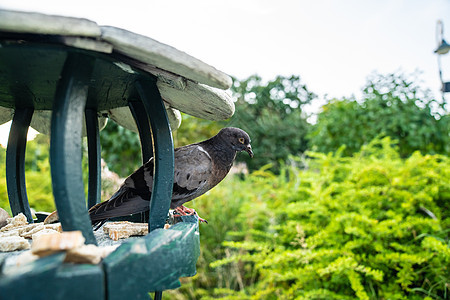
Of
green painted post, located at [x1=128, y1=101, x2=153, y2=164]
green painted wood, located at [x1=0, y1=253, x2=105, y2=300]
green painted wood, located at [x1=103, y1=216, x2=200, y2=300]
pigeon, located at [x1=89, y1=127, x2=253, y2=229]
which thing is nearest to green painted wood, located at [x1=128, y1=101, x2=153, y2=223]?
green painted post, located at [x1=128, y1=101, x2=153, y2=164]

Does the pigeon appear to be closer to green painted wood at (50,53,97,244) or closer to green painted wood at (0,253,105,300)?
green painted wood at (50,53,97,244)

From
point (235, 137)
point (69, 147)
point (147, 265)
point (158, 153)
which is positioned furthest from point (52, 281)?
point (235, 137)

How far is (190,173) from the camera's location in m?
1.32

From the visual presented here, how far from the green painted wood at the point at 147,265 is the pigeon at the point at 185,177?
0.39m

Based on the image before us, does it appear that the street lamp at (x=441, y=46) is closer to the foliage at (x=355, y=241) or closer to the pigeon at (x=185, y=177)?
the foliage at (x=355, y=241)

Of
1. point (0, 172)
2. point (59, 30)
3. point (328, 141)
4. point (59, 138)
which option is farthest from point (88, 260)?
point (328, 141)

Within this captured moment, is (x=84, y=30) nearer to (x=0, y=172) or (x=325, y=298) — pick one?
(x=325, y=298)

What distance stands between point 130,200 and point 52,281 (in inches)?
22.7

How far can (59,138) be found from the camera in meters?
0.81

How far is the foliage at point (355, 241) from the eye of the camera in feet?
7.09

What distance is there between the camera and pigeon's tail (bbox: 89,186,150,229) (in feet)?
3.99

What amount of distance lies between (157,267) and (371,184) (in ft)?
8.09

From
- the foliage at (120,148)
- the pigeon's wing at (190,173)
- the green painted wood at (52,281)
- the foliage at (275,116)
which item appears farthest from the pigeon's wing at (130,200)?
the foliage at (275,116)

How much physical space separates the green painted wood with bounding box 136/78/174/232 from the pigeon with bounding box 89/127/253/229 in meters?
0.17
